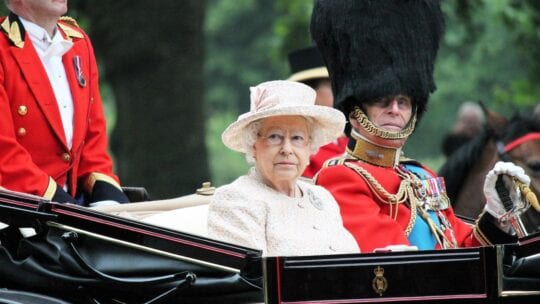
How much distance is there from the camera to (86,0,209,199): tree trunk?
448 inches

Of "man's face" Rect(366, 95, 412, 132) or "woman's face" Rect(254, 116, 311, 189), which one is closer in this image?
"woman's face" Rect(254, 116, 311, 189)

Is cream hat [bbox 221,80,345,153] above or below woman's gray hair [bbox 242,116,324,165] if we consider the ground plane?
above

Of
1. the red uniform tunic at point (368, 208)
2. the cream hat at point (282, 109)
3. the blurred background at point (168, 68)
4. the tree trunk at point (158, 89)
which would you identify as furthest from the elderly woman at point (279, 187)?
the tree trunk at point (158, 89)

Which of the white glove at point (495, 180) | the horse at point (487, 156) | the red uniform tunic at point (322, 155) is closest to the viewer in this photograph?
the white glove at point (495, 180)

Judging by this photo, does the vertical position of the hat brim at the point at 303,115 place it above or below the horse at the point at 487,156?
below

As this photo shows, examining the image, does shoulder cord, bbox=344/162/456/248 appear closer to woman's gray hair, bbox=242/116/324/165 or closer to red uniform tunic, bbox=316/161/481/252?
red uniform tunic, bbox=316/161/481/252

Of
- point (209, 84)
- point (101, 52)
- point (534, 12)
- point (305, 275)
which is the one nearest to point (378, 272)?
point (305, 275)

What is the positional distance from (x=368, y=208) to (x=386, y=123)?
0.40 m

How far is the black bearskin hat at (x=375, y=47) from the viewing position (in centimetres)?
634

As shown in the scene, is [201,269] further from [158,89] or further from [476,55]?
[476,55]

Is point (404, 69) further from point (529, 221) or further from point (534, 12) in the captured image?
point (534, 12)

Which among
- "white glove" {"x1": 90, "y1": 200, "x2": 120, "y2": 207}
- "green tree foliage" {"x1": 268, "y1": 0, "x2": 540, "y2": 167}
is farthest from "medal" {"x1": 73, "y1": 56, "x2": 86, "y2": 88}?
"green tree foliage" {"x1": 268, "y1": 0, "x2": 540, "y2": 167}

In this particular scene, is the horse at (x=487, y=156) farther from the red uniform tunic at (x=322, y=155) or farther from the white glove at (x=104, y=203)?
the white glove at (x=104, y=203)

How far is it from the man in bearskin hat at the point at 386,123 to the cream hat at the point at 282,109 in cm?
46
